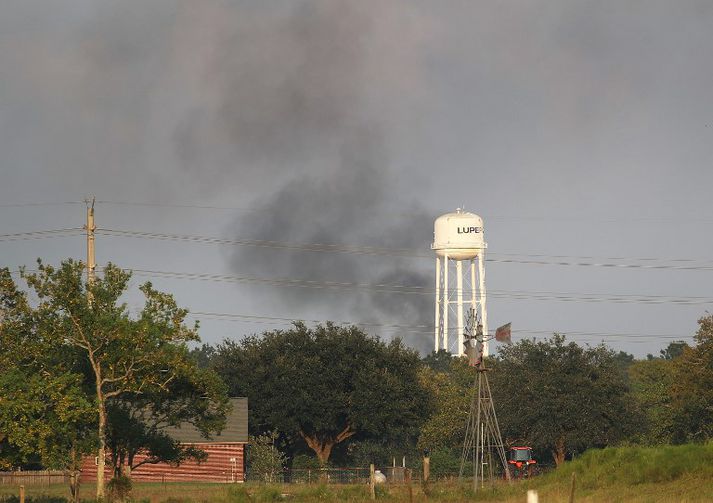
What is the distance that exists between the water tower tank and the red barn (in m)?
64.7

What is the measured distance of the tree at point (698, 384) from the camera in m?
94.7

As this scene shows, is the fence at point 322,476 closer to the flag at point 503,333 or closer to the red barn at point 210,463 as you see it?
the red barn at point 210,463

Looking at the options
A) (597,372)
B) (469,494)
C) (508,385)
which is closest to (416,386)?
(508,385)

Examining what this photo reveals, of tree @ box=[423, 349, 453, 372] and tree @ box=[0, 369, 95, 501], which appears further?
tree @ box=[423, 349, 453, 372]

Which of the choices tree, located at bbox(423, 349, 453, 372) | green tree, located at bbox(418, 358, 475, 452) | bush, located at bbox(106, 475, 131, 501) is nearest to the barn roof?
green tree, located at bbox(418, 358, 475, 452)

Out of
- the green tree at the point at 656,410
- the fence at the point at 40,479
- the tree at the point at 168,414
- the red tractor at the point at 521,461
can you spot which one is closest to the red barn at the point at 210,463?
the fence at the point at 40,479

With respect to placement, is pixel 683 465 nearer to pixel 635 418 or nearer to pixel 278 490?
pixel 278 490

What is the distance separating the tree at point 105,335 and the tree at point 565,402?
5306 centimetres

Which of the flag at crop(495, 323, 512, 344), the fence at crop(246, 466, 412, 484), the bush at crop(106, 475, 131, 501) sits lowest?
the fence at crop(246, 466, 412, 484)

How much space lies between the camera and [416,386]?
108m

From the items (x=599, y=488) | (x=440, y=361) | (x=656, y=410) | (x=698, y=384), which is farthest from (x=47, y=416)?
(x=440, y=361)

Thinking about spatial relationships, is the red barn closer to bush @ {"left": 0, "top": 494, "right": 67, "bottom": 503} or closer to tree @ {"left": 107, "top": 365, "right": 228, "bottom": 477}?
tree @ {"left": 107, "top": 365, "right": 228, "bottom": 477}

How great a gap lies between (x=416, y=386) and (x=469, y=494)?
163 ft

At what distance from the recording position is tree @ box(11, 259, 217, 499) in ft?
180
